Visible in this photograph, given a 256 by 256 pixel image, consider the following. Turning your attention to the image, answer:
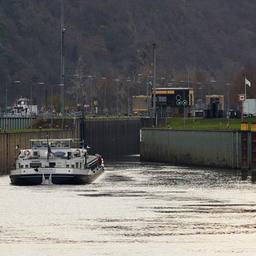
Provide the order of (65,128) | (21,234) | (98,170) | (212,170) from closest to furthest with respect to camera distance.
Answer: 1. (21,234)
2. (98,170)
3. (212,170)
4. (65,128)

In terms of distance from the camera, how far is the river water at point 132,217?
80.5 metres

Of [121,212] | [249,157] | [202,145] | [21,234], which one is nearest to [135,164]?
[202,145]

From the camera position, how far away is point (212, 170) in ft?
480

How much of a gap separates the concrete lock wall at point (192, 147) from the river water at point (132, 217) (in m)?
18.6

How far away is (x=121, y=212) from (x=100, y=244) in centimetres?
1681

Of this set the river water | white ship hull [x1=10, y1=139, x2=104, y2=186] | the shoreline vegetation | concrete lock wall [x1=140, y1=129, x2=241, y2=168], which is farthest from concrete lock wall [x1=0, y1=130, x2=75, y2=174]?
the shoreline vegetation

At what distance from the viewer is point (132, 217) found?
312 ft

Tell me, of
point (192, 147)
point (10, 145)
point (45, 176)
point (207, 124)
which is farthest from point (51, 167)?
point (207, 124)

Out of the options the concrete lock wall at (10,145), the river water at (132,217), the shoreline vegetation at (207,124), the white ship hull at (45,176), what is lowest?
the river water at (132,217)

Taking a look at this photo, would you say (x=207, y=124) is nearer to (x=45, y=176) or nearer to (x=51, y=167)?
(x=51, y=167)

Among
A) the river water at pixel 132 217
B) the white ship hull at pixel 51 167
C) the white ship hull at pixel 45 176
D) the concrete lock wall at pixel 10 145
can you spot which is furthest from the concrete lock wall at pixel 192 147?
the white ship hull at pixel 45 176

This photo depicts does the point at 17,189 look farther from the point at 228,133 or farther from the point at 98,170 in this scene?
the point at 228,133

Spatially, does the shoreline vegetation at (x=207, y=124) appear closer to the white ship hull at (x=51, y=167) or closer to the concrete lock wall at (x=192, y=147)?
the concrete lock wall at (x=192, y=147)

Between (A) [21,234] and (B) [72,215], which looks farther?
(B) [72,215]
